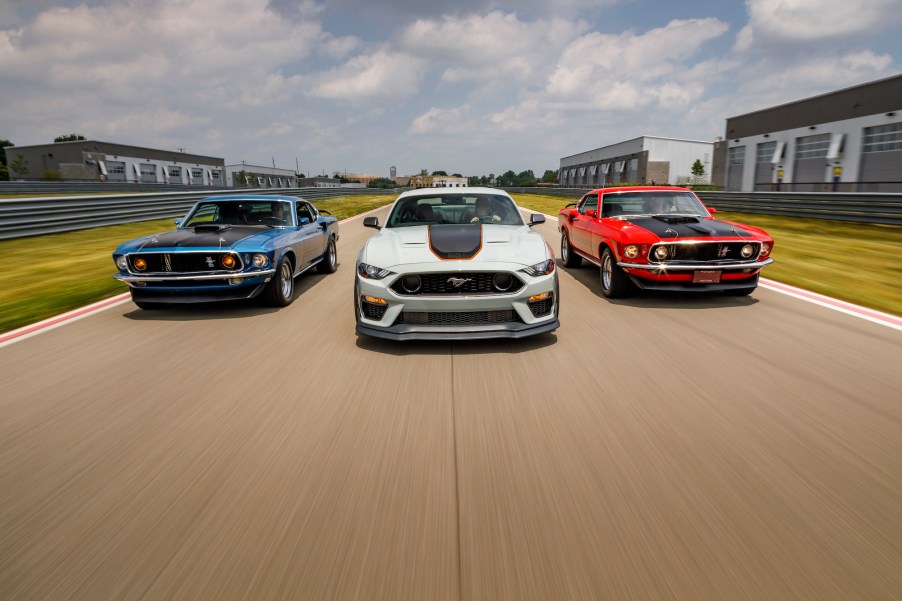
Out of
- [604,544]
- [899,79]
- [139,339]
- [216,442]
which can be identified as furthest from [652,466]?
[899,79]

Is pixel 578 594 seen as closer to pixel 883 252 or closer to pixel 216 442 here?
pixel 216 442

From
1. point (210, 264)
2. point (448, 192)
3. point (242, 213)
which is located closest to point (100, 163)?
point (242, 213)

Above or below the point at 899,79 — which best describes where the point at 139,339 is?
below

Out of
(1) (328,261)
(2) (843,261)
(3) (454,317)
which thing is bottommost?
(2) (843,261)

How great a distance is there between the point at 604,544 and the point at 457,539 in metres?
0.58

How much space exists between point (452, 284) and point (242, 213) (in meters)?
4.49

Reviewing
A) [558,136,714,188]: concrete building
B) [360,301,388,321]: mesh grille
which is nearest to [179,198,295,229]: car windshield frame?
[360,301,388,321]: mesh grille

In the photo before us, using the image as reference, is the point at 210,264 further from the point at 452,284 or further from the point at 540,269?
the point at 540,269

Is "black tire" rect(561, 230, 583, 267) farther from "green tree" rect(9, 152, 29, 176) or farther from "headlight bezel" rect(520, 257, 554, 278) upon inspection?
Result: "green tree" rect(9, 152, 29, 176)

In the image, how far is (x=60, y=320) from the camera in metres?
5.98

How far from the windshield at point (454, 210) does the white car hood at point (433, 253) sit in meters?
0.44

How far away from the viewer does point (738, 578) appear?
1.90 m

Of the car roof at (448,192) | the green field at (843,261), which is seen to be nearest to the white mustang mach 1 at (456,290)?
the car roof at (448,192)

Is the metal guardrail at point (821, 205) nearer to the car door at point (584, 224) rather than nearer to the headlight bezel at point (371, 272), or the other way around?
the car door at point (584, 224)
